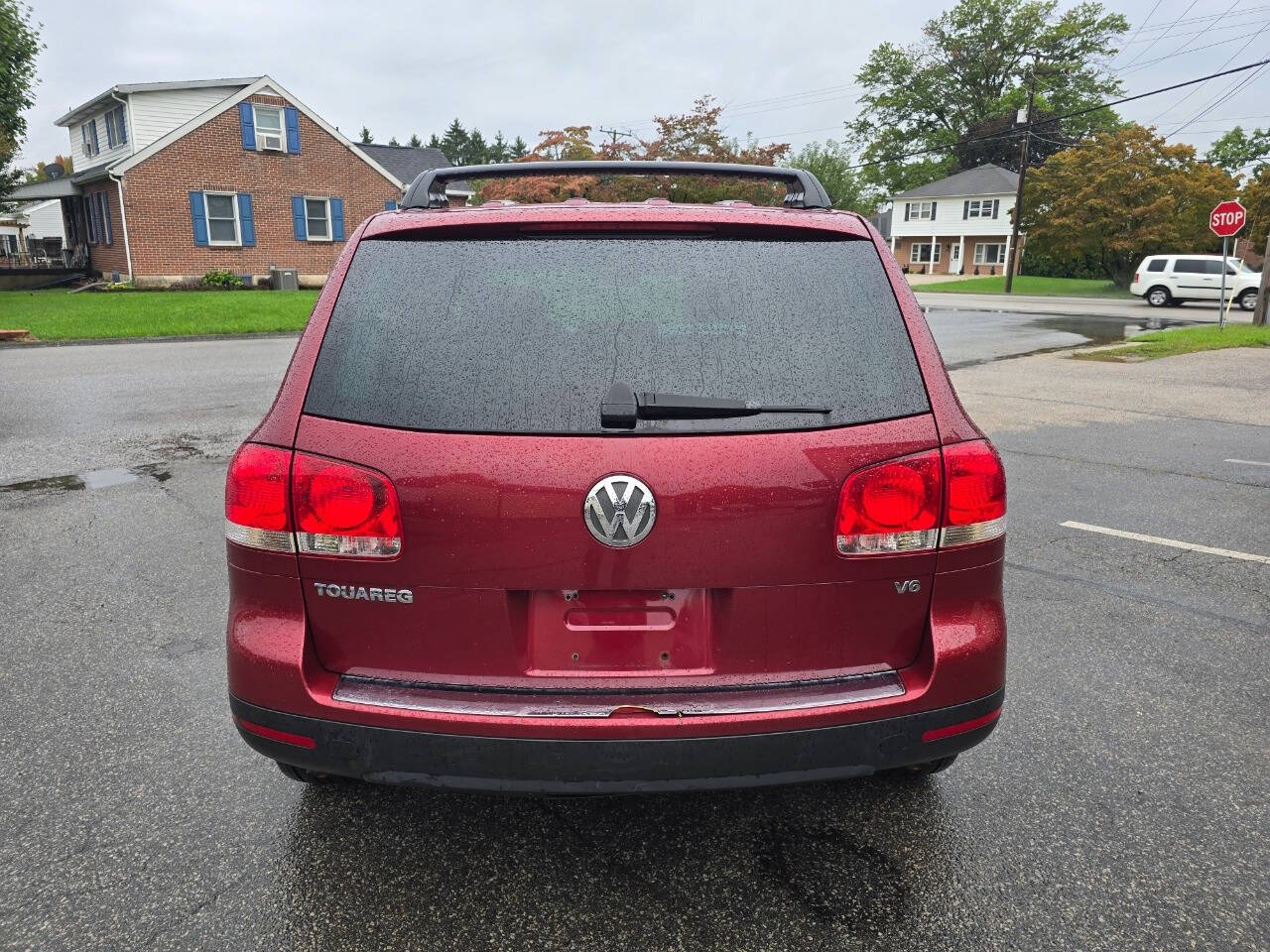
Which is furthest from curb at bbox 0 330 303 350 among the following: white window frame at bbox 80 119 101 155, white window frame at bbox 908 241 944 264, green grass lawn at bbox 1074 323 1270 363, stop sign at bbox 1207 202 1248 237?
white window frame at bbox 908 241 944 264

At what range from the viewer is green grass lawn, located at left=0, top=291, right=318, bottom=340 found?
60.0 feet

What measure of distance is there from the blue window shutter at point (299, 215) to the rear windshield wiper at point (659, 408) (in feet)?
113

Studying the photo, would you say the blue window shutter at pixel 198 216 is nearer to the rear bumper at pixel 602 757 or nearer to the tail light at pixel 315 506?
the tail light at pixel 315 506

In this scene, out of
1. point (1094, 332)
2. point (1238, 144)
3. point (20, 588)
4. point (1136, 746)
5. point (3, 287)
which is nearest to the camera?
point (1136, 746)

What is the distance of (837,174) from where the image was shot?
67.2 metres

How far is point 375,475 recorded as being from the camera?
2.10 meters

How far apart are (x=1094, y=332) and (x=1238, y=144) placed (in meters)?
54.9

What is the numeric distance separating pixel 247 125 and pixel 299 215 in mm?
3329

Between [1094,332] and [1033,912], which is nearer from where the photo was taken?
[1033,912]

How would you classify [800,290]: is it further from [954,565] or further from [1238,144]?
[1238,144]

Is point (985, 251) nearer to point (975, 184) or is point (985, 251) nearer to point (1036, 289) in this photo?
point (975, 184)

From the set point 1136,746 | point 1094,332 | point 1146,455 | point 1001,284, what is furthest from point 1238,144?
point 1136,746

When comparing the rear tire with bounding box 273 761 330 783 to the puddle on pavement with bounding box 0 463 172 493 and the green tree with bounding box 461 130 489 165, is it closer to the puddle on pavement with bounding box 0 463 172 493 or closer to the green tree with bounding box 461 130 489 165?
the puddle on pavement with bounding box 0 463 172 493

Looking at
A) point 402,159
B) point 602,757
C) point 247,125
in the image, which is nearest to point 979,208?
point 402,159
